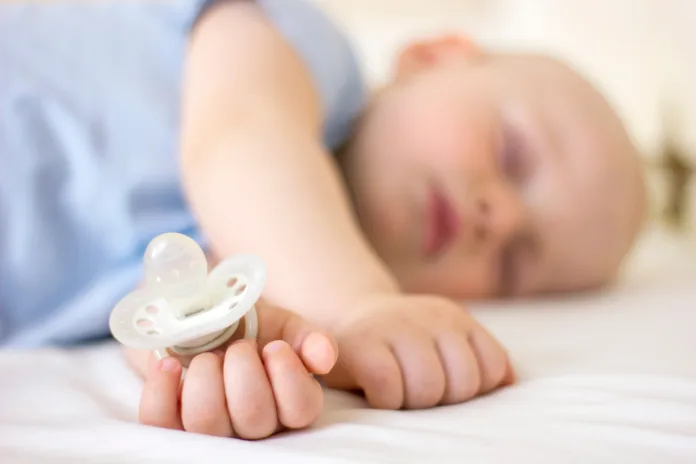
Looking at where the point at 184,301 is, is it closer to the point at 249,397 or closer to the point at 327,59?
the point at 249,397

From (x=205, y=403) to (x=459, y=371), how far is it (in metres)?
0.19

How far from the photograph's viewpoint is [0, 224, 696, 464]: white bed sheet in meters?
0.39

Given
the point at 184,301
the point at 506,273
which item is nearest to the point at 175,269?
the point at 184,301

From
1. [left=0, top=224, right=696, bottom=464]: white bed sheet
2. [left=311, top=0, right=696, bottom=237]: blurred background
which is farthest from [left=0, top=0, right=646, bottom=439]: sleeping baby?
[left=311, top=0, right=696, bottom=237]: blurred background

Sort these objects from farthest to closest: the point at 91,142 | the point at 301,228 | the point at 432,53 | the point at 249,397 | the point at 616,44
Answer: the point at 616,44, the point at 432,53, the point at 91,142, the point at 301,228, the point at 249,397

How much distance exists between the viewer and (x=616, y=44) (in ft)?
5.74

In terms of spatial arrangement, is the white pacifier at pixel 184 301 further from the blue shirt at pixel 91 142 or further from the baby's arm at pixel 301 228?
the blue shirt at pixel 91 142

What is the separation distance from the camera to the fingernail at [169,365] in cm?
42

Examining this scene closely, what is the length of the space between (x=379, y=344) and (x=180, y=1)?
0.75 m

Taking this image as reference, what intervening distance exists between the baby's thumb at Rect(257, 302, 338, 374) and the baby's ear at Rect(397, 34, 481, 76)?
2.61ft

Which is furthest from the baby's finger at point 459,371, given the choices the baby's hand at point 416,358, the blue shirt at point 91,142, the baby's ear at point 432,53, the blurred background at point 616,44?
the blurred background at point 616,44

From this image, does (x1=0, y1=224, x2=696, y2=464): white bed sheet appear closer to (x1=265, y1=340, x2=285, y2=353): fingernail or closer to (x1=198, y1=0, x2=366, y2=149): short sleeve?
(x1=265, y1=340, x2=285, y2=353): fingernail

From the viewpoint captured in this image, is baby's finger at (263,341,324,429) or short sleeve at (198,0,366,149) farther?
short sleeve at (198,0,366,149)

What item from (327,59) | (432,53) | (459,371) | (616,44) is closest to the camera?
(459,371)
